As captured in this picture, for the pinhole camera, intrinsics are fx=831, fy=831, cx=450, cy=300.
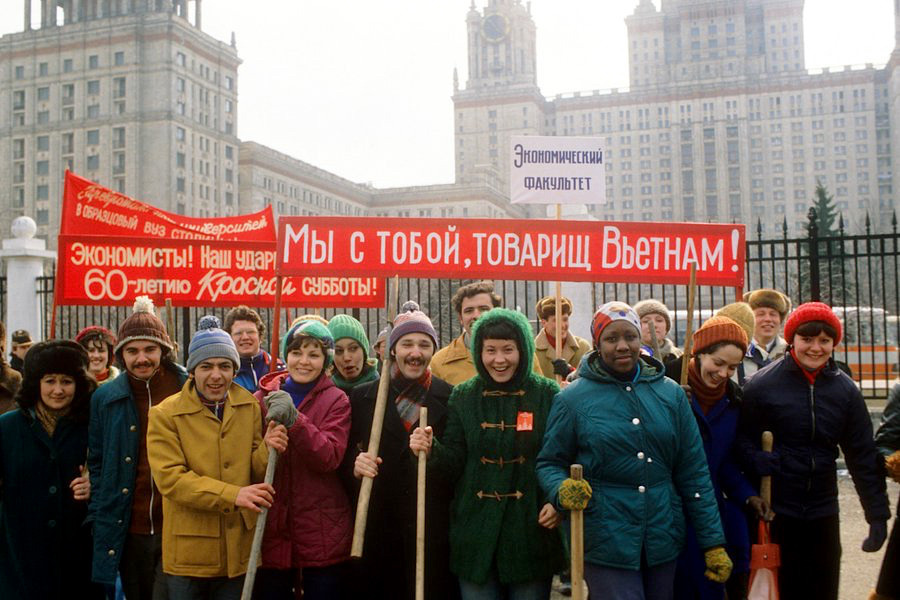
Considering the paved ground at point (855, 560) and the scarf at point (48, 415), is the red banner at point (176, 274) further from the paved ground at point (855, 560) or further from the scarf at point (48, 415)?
the paved ground at point (855, 560)

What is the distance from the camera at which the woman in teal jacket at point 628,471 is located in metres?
3.58

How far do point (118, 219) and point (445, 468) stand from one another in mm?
5730

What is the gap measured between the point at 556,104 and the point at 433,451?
128 m

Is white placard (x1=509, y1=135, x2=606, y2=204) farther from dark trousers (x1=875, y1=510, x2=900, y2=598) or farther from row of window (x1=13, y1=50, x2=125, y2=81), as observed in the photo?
Result: row of window (x1=13, y1=50, x2=125, y2=81)

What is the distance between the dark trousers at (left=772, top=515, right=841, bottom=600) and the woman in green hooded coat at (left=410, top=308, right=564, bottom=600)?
4.06ft

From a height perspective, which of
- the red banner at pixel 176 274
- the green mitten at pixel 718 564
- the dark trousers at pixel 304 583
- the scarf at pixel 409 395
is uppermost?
the red banner at pixel 176 274

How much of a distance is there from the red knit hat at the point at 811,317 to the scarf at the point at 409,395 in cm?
190

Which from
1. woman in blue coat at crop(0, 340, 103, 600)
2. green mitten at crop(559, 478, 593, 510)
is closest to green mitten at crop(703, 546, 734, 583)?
green mitten at crop(559, 478, 593, 510)

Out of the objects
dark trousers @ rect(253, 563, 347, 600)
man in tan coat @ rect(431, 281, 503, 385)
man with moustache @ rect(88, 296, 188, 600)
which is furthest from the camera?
man in tan coat @ rect(431, 281, 503, 385)

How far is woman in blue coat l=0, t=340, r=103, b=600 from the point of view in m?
4.25

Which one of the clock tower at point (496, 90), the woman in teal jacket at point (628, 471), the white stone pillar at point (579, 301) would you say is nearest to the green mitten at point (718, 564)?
the woman in teal jacket at point (628, 471)

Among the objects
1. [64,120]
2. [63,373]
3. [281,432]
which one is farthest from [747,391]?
[64,120]

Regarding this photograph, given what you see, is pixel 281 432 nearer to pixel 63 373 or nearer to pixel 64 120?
pixel 63 373

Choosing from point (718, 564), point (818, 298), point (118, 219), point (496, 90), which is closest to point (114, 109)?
point (496, 90)
